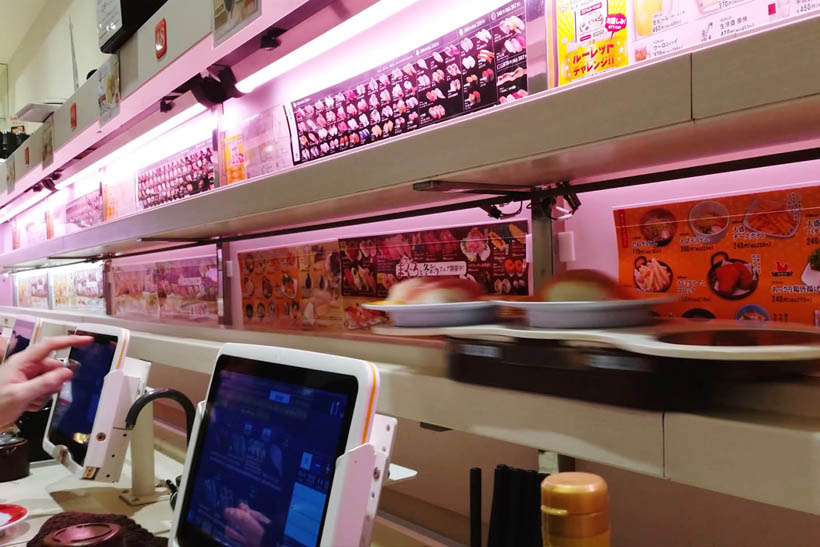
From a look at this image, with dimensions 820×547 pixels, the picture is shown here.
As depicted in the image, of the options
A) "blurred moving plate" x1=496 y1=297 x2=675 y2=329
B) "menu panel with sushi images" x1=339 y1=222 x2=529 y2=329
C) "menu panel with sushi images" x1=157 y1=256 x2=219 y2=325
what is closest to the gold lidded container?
"blurred moving plate" x1=496 y1=297 x2=675 y2=329

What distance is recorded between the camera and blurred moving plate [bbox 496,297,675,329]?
2.23ft

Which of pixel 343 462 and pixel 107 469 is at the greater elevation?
pixel 343 462

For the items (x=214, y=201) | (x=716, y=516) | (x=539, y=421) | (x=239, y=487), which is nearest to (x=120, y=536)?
(x=239, y=487)

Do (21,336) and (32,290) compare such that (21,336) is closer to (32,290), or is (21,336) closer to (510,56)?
(510,56)

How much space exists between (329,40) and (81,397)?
3.84 feet

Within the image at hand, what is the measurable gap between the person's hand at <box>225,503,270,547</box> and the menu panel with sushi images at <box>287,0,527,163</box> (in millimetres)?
910

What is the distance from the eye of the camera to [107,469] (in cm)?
150

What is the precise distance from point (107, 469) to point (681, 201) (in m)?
1.37

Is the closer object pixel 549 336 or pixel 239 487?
pixel 549 336

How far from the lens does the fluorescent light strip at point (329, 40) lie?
152cm

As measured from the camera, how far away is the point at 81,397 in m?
1.72

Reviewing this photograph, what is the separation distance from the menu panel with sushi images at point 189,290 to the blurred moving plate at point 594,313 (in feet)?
6.08

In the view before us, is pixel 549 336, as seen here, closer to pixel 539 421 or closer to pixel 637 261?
pixel 539 421

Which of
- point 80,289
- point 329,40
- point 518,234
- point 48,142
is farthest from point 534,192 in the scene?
point 80,289
